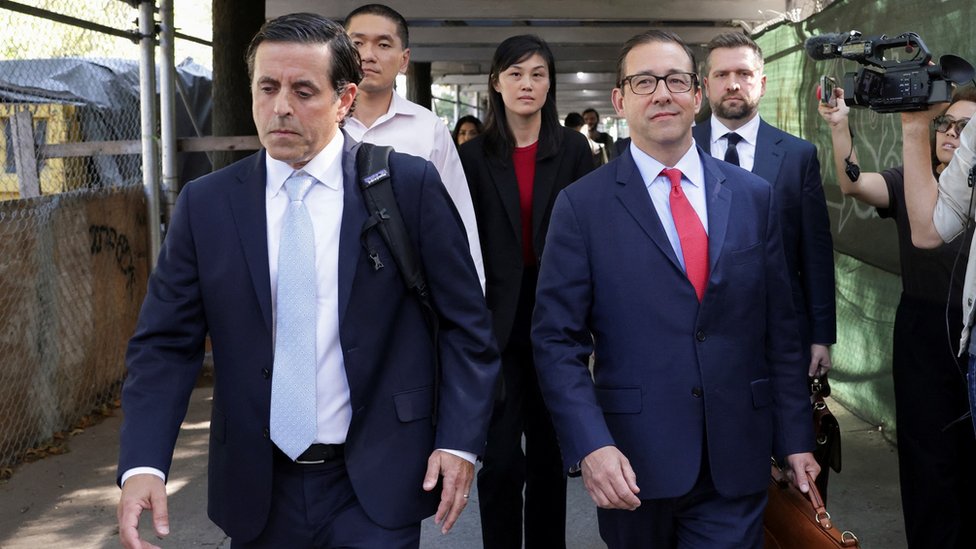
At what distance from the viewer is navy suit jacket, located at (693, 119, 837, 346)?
444cm

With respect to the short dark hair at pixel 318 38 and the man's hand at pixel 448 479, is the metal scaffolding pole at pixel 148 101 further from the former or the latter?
the man's hand at pixel 448 479

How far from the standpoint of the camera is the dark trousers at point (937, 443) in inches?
173

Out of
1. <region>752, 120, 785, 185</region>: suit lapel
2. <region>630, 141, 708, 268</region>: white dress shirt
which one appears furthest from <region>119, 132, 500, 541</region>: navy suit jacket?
<region>752, 120, 785, 185</region>: suit lapel

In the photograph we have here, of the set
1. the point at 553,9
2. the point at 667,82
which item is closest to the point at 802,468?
the point at 667,82

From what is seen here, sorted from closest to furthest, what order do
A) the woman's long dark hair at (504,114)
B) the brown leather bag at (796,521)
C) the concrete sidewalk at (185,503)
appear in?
the brown leather bag at (796,521) → the woman's long dark hair at (504,114) → the concrete sidewalk at (185,503)

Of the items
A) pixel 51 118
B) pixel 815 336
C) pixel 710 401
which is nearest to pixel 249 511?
pixel 710 401

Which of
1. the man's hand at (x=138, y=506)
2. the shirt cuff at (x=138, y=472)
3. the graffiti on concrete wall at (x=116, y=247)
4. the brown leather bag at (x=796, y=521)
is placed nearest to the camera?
the man's hand at (x=138, y=506)

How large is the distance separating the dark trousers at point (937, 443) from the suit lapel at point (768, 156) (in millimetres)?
829

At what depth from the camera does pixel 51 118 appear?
11586 millimetres

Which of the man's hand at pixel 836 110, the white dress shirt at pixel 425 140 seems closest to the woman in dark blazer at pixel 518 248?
the white dress shirt at pixel 425 140

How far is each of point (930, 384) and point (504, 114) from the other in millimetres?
2032

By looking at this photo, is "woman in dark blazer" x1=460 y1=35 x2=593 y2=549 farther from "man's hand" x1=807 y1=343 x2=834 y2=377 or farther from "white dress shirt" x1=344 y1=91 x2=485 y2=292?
"man's hand" x1=807 y1=343 x2=834 y2=377

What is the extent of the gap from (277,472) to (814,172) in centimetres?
262

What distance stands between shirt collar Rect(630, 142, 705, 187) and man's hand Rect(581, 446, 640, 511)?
0.81 metres
